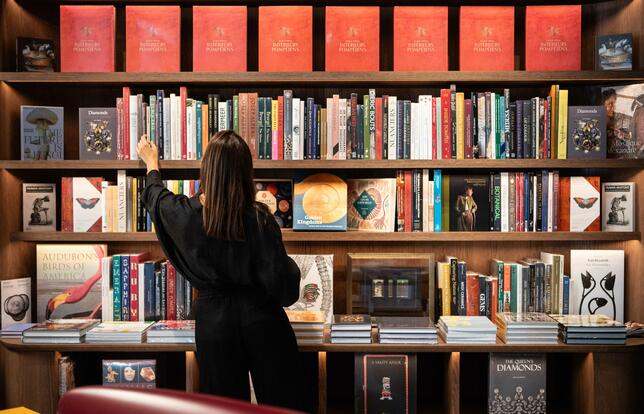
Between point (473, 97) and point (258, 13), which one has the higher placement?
point (258, 13)

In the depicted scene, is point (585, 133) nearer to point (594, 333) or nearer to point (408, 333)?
point (594, 333)

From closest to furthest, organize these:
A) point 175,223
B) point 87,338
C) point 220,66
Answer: point 175,223, point 87,338, point 220,66

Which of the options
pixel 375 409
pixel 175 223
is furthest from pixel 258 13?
pixel 375 409

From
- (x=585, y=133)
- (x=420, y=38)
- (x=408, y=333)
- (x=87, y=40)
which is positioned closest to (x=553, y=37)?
(x=585, y=133)

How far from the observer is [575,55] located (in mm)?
2775

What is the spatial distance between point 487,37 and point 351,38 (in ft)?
2.02

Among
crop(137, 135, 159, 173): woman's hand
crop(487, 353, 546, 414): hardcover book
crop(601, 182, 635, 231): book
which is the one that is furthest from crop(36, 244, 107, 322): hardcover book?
crop(601, 182, 635, 231): book

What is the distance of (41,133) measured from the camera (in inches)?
111

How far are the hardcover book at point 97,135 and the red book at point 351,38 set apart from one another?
1.03 m

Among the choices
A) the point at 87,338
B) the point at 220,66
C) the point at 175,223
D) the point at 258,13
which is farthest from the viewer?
the point at 258,13

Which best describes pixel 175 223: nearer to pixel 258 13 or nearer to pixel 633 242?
pixel 258 13

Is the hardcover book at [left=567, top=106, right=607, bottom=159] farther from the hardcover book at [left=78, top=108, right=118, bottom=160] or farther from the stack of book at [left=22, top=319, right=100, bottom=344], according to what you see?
the stack of book at [left=22, top=319, right=100, bottom=344]

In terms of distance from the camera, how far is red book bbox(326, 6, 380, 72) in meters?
2.77

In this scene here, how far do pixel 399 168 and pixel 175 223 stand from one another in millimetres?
1078
